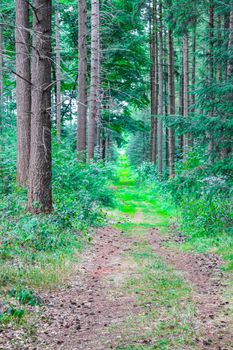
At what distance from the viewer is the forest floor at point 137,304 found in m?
4.71

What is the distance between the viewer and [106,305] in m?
6.07

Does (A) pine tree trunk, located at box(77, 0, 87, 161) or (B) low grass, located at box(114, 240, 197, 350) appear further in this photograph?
(A) pine tree trunk, located at box(77, 0, 87, 161)

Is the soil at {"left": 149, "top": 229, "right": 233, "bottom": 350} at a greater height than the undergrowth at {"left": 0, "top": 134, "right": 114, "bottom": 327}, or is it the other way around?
the undergrowth at {"left": 0, "top": 134, "right": 114, "bottom": 327}

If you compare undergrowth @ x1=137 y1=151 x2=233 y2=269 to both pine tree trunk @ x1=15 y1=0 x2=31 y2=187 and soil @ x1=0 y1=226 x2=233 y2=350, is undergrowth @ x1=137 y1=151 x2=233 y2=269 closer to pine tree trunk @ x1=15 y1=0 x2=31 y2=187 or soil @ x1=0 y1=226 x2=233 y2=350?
soil @ x1=0 y1=226 x2=233 y2=350

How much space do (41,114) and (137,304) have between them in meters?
5.70

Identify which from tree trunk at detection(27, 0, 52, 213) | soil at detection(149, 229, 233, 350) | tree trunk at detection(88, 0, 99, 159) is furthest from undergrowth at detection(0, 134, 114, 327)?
tree trunk at detection(88, 0, 99, 159)

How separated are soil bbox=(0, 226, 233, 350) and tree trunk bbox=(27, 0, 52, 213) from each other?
6.54 feet

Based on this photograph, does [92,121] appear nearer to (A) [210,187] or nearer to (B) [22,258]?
(A) [210,187]

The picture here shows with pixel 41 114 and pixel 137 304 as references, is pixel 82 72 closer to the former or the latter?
pixel 41 114

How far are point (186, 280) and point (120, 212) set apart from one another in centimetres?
895

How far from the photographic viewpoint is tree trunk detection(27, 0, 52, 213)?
9.66 meters

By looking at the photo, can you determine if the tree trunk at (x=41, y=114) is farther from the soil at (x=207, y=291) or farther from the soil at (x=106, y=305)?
the soil at (x=207, y=291)

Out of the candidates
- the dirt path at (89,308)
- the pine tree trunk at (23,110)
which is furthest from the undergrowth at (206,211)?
the pine tree trunk at (23,110)

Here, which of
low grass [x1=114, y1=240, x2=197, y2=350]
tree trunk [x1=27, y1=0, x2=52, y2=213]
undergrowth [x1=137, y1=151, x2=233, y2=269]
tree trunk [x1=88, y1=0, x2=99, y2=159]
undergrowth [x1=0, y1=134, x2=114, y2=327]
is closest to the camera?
low grass [x1=114, y1=240, x2=197, y2=350]
